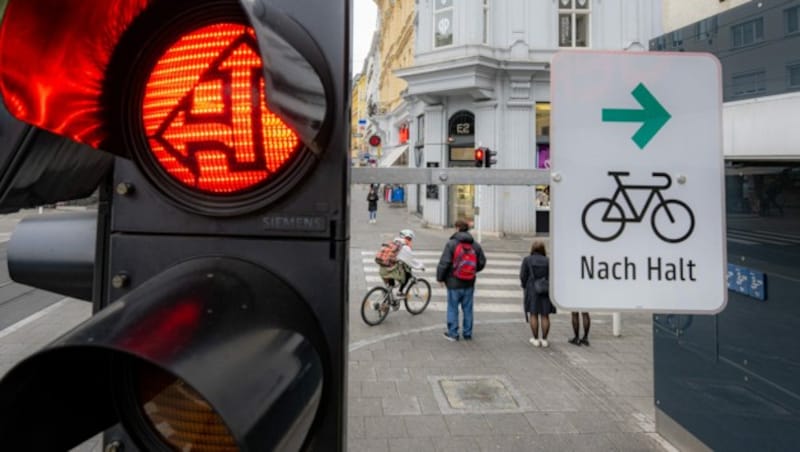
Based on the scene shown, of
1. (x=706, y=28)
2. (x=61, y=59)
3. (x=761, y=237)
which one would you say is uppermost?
(x=706, y=28)

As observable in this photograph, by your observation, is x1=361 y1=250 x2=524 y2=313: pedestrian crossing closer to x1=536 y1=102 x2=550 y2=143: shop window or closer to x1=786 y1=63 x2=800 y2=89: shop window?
x1=536 y1=102 x2=550 y2=143: shop window

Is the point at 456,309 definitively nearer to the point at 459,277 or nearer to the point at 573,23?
the point at 459,277

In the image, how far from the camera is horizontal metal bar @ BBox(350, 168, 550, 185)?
7.54 ft

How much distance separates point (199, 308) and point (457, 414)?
5.07m

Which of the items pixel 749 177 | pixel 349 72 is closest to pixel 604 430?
pixel 749 177

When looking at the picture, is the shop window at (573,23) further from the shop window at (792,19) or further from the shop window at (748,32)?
the shop window at (792,19)

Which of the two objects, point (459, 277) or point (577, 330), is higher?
point (459, 277)

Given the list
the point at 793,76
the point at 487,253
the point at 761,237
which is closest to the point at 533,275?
the point at 761,237

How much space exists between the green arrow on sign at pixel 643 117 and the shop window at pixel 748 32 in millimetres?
2463

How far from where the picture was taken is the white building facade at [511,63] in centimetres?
2028

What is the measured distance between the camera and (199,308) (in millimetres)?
866

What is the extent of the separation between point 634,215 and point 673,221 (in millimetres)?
137

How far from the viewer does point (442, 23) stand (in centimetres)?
2159

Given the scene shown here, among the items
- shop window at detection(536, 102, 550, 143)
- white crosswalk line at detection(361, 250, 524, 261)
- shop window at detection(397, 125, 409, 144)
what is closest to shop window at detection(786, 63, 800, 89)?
white crosswalk line at detection(361, 250, 524, 261)
